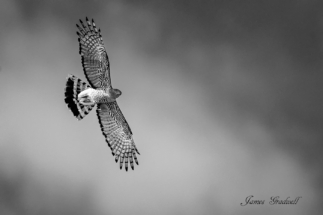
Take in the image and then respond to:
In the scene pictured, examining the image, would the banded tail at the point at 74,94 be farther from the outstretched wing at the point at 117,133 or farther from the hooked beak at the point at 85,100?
the outstretched wing at the point at 117,133

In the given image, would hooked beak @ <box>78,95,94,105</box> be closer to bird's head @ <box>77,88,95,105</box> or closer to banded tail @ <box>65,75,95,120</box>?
bird's head @ <box>77,88,95,105</box>

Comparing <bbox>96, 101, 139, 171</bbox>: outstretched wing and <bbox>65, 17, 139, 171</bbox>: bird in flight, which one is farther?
<bbox>96, 101, 139, 171</bbox>: outstretched wing

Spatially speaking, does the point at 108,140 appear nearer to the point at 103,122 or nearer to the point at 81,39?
the point at 103,122

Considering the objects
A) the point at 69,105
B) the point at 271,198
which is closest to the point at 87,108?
the point at 69,105

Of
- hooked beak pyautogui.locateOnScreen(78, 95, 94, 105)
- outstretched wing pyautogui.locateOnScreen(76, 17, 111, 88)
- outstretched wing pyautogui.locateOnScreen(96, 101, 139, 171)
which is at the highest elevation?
outstretched wing pyautogui.locateOnScreen(76, 17, 111, 88)

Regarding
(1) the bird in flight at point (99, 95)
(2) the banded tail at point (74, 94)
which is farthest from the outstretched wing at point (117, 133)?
(2) the banded tail at point (74, 94)

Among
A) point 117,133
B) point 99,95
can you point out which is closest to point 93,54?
point 99,95

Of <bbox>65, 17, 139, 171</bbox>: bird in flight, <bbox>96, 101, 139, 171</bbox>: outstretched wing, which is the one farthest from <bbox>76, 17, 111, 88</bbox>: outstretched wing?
<bbox>96, 101, 139, 171</bbox>: outstretched wing

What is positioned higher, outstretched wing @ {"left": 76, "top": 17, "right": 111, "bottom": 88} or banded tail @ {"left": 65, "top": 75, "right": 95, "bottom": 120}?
outstretched wing @ {"left": 76, "top": 17, "right": 111, "bottom": 88}
